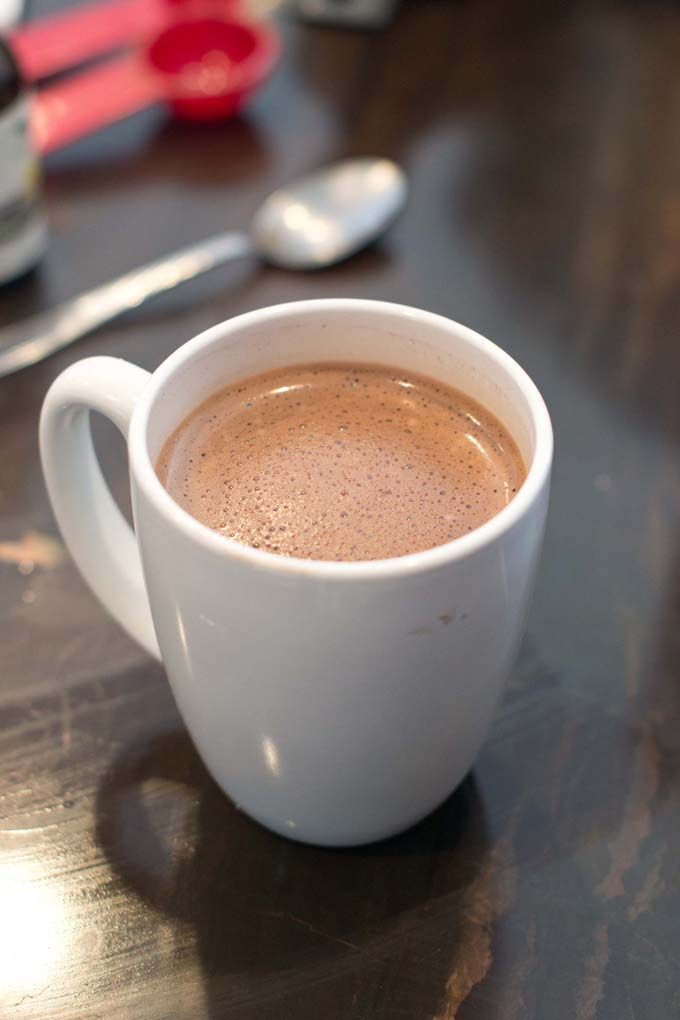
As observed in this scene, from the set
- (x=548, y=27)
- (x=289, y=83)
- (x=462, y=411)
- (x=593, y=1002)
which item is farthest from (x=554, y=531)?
(x=548, y=27)

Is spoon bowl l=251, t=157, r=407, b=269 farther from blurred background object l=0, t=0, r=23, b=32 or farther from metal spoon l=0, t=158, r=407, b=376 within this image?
blurred background object l=0, t=0, r=23, b=32

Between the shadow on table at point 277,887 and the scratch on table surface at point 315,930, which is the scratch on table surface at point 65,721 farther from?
the scratch on table surface at point 315,930

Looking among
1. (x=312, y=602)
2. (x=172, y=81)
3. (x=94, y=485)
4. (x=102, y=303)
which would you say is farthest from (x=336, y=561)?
(x=172, y=81)

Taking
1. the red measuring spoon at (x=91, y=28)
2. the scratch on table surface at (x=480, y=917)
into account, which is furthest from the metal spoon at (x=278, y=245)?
the scratch on table surface at (x=480, y=917)

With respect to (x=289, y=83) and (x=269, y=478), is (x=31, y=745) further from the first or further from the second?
(x=289, y=83)

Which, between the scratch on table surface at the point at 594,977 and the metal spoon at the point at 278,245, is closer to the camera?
the scratch on table surface at the point at 594,977

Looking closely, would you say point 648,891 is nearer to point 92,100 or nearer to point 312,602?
point 312,602
